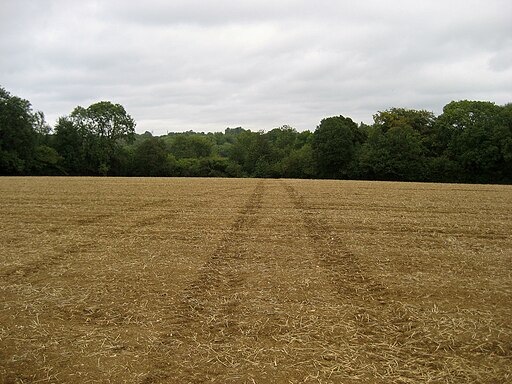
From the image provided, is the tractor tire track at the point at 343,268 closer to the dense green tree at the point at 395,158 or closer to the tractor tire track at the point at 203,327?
the tractor tire track at the point at 203,327

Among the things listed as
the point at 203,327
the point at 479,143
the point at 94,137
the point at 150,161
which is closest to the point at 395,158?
the point at 479,143

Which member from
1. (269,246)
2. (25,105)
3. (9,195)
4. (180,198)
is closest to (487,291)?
(269,246)

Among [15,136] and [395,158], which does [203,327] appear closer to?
[395,158]

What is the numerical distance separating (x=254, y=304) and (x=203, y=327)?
111 centimetres

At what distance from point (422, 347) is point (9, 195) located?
23.3 meters

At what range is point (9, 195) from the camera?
71.7 feet

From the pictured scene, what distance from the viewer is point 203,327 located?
5418mm

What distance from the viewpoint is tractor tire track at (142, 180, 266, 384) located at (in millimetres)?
4371

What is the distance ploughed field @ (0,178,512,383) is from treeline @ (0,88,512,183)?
53010mm

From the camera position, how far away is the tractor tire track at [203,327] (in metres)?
4.37

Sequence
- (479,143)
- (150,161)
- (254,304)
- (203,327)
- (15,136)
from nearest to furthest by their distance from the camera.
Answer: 1. (203,327)
2. (254,304)
3. (479,143)
4. (15,136)
5. (150,161)

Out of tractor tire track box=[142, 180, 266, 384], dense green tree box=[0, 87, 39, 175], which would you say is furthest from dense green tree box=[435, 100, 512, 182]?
dense green tree box=[0, 87, 39, 175]

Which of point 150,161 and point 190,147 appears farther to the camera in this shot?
point 190,147

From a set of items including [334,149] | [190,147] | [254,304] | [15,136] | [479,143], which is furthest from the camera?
[190,147]
